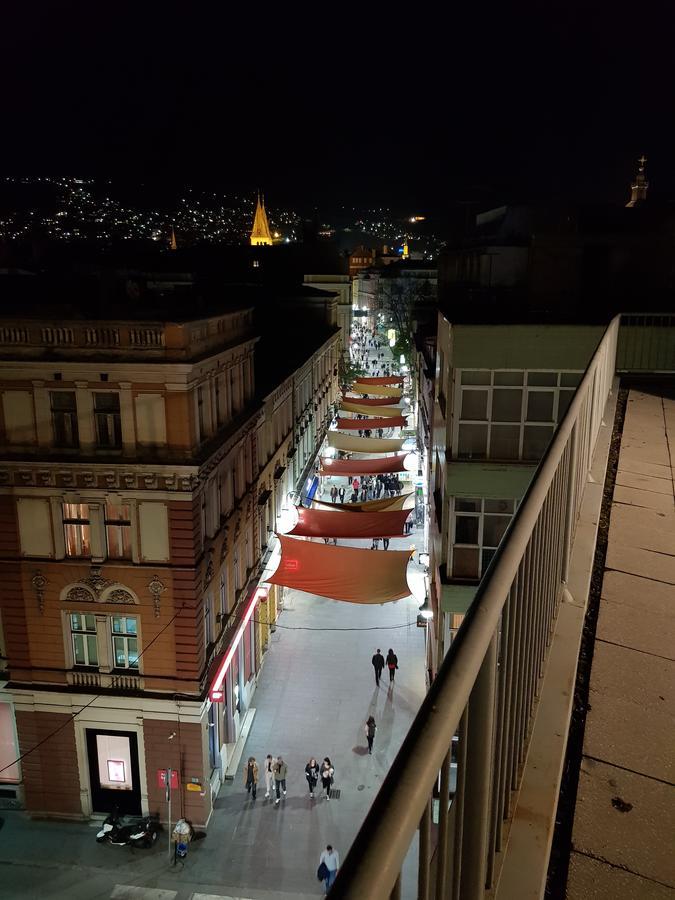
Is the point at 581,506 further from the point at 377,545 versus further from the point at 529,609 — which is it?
the point at 377,545

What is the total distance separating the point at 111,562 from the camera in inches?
714

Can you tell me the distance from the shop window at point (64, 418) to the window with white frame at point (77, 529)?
66.7 inches

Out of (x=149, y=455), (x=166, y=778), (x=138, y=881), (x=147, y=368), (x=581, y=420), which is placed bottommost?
(x=138, y=881)

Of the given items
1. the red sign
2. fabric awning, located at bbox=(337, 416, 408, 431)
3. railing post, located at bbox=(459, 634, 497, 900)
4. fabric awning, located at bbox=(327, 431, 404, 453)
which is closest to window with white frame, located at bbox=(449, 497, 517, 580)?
the red sign

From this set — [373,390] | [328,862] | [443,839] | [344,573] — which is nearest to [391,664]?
[344,573]

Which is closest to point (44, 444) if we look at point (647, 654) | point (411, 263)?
point (647, 654)

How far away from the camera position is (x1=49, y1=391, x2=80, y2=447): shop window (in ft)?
57.2

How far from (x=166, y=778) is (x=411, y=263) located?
99407mm

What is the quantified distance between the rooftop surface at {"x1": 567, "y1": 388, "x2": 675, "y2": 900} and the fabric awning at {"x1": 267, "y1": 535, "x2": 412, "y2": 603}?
45.6 ft

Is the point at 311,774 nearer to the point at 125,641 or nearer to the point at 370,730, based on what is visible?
the point at 370,730

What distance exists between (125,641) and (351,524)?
8374 millimetres

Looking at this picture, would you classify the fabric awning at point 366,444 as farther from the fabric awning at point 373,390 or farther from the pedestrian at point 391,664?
the pedestrian at point 391,664

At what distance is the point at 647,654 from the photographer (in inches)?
164

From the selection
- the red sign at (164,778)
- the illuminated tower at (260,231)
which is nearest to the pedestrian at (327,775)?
the red sign at (164,778)
